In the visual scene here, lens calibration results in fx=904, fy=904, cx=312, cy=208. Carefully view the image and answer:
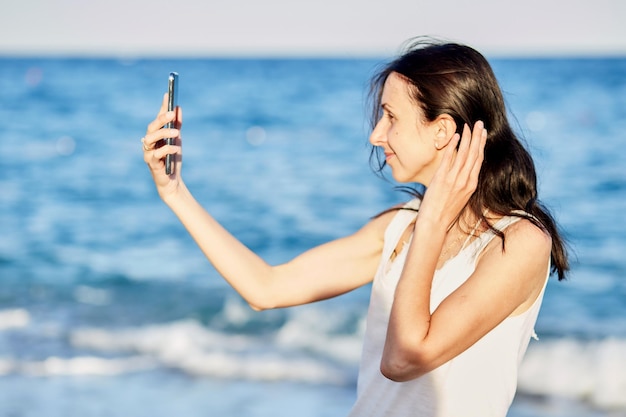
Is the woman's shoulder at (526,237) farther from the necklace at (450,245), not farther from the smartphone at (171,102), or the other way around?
the smartphone at (171,102)

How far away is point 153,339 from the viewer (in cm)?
714

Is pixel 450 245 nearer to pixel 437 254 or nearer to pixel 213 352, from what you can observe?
pixel 437 254

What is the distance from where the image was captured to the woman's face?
2291mm

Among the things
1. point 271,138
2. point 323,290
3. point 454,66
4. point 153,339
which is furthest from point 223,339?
point 271,138

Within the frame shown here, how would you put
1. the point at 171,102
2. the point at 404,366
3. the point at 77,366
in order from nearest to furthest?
the point at 404,366, the point at 171,102, the point at 77,366

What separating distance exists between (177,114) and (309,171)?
1169 cm

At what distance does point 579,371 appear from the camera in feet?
21.2

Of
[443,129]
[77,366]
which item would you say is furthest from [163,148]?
[77,366]

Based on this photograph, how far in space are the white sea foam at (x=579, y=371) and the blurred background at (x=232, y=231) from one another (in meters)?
0.02

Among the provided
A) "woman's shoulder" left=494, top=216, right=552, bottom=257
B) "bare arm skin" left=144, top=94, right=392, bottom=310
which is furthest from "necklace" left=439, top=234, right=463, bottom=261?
"bare arm skin" left=144, top=94, right=392, bottom=310

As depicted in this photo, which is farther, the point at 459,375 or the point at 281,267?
the point at 281,267

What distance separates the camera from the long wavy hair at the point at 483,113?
2260 millimetres

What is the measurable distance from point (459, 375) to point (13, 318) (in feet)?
20.3

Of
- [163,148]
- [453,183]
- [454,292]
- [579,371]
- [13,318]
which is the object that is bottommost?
[579,371]
